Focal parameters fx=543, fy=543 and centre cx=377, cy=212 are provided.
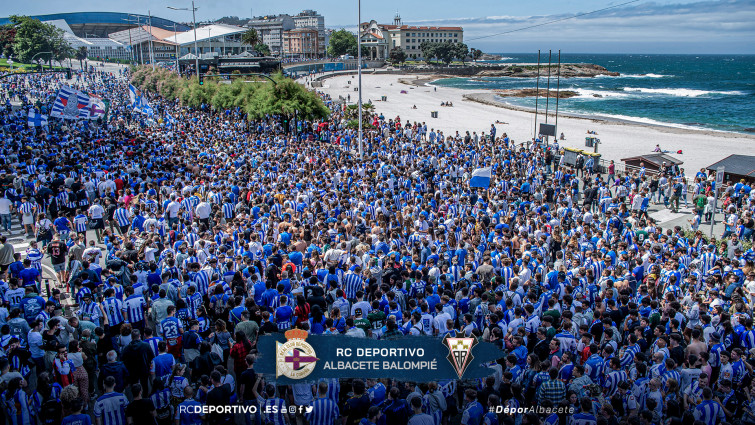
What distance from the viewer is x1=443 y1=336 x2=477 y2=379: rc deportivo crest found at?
17.0 ft

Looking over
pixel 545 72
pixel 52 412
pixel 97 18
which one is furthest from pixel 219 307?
pixel 97 18

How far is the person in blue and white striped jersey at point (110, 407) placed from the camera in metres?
6.19

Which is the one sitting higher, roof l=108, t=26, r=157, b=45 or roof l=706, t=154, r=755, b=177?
roof l=108, t=26, r=157, b=45

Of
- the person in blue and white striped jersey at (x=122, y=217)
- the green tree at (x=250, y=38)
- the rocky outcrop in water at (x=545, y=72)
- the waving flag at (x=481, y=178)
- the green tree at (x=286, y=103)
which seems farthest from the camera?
the rocky outcrop in water at (x=545, y=72)

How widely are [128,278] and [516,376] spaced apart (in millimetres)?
7468

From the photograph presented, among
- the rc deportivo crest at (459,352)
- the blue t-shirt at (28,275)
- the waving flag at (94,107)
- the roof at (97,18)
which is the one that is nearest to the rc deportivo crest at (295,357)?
the rc deportivo crest at (459,352)

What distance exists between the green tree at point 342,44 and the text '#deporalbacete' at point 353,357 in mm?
179297

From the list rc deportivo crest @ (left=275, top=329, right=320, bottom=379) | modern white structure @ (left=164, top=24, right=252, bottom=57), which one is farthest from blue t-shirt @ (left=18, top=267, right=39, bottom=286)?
modern white structure @ (left=164, top=24, right=252, bottom=57)

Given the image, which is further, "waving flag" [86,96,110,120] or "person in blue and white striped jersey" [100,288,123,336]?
"waving flag" [86,96,110,120]

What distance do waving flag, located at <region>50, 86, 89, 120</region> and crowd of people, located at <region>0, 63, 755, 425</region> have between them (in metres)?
5.64

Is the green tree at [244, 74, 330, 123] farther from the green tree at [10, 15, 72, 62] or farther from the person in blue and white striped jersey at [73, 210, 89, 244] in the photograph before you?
the green tree at [10, 15, 72, 62]

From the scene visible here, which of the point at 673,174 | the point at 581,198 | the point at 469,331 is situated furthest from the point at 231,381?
the point at 673,174

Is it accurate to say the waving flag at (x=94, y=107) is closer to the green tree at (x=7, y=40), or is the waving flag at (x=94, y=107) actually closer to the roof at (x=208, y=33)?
the green tree at (x=7, y=40)

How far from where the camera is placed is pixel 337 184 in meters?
19.1
